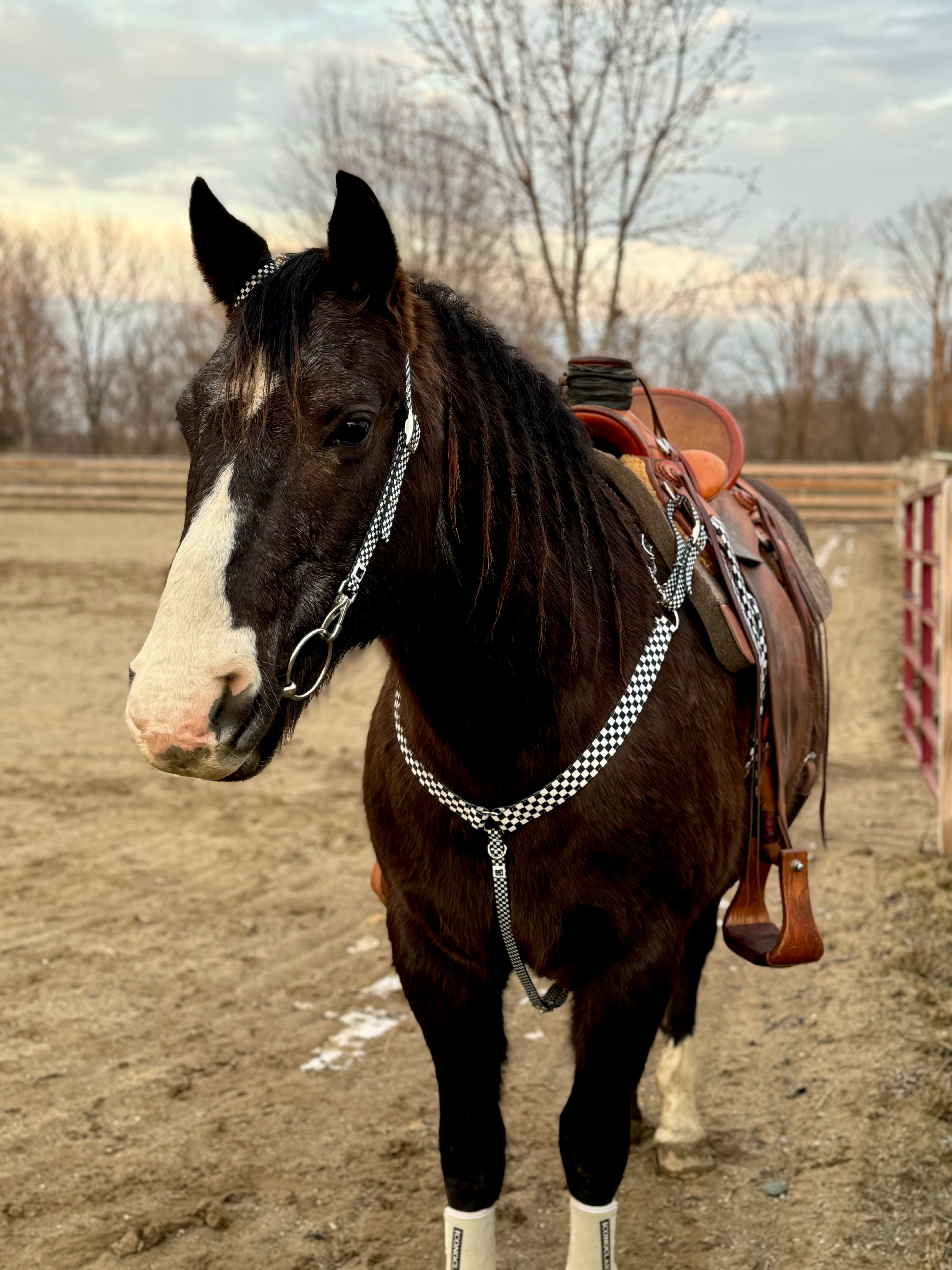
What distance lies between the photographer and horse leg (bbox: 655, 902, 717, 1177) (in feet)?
9.50

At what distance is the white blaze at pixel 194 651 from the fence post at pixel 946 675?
432cm

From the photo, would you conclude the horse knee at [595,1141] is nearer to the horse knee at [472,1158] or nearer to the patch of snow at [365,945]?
the horse knee at [472,1158]

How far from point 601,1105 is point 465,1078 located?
0.28 m

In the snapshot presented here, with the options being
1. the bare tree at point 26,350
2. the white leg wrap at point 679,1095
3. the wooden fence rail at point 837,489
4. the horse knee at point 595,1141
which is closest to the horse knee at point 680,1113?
the white leg wrap at point 679,1095

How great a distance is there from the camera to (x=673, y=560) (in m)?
2.21

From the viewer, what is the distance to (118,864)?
4965 millimetres

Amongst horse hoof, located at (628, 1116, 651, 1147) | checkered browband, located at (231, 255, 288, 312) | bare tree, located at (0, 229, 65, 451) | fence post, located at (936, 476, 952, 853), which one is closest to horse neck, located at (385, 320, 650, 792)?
→ checkered browband, located at (231, 255, 288, 312)

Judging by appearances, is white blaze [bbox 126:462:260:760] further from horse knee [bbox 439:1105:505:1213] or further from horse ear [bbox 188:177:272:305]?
horse knee [bbox 439:1105:505:1213]

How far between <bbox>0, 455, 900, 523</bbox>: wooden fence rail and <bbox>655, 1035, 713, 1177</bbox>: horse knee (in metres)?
15.4

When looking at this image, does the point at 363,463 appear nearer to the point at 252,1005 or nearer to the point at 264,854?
the point at 252,1005

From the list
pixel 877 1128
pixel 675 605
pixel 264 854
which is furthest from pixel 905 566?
pixel 675 605

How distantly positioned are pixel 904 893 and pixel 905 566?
455cm

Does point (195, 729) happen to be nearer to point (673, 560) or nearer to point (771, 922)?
point (673, 560)

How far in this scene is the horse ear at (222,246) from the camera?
70.6 inches
